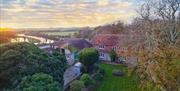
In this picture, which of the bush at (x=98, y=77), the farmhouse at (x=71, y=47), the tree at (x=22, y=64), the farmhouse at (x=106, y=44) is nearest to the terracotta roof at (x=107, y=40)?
the farmhouse at (x=106, y=44)

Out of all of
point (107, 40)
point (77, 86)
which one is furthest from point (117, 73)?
point (107, 40)

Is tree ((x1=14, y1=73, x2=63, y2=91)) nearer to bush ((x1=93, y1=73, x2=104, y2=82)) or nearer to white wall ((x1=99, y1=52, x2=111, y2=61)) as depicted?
bush ((x1=93, y1=73, x2=104, y2=82))

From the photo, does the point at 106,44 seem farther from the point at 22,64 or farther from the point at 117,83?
the point at 22,64

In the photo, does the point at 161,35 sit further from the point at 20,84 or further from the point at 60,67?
the point at 20,84

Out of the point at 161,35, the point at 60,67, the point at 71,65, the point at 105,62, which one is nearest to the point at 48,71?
the point at 60,67

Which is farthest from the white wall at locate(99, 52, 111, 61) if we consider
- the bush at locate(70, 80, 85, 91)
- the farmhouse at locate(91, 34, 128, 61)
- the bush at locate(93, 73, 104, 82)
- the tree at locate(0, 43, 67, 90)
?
the tree at locate(0, 43, 67, 90)
